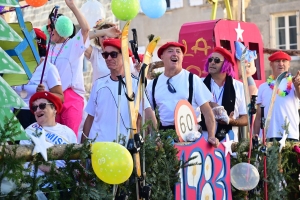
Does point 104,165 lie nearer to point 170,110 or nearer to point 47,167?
point 47,167

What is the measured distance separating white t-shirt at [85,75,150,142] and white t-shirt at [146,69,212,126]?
58cm

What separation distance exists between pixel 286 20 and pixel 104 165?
1828 centimetres

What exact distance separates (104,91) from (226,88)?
5.54 feet

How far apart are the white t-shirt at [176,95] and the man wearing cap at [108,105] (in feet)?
1.83

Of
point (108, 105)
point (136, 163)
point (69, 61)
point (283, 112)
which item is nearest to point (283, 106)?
point (283, 112)

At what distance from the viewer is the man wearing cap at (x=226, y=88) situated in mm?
7645

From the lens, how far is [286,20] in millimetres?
22125

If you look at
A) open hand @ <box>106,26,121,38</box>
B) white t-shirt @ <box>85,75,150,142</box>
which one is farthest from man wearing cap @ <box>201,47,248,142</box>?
white t-shirt @ <box>85,75,150,142</box>

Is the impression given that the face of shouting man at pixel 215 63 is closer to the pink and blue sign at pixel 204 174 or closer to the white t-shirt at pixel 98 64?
the white t-shirt at pixel 98 64

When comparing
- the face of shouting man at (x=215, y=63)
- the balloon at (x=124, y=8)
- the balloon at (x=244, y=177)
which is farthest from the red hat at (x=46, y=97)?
the face of shouting man at (x=215, y=63)

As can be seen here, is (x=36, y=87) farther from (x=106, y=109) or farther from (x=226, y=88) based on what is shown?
(x=226, y=88)

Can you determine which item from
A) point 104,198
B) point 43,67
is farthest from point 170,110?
point 104,198

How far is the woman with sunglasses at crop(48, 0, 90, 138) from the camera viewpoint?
6973 millimetres

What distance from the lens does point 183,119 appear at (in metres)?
6.10
